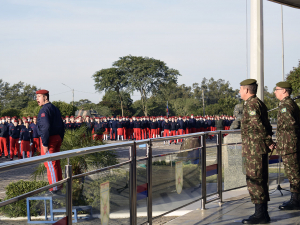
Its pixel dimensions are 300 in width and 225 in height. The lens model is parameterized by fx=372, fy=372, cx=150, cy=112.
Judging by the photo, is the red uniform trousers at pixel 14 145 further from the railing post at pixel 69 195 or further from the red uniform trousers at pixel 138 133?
the railing post at pixel 69 195

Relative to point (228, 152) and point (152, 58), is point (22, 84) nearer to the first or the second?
point (152, 58)

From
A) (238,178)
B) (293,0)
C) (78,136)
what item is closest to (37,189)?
(238,178)

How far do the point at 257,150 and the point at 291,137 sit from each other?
3.53 ft

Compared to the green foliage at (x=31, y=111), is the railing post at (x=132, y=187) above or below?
below

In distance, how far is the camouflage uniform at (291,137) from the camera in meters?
5.48

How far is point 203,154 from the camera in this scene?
5.47 m

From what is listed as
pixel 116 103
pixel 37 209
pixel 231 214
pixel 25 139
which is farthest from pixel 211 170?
pixel 116 103

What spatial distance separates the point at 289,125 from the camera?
5.51 metres


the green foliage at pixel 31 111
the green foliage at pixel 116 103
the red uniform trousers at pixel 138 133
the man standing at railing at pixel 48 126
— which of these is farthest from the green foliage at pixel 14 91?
the man standing at railing at pixel 48 126

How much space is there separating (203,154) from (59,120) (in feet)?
8.48

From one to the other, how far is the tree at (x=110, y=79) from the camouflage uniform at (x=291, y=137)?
194ft

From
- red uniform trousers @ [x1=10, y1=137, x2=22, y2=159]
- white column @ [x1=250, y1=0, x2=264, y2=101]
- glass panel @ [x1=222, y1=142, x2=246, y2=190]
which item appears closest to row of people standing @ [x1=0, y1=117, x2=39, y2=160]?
red uniform trousers @ [x1=10, y1=137, x2=22, y2=159]

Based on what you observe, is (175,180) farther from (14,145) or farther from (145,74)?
(145,74)

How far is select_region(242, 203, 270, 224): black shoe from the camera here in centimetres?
463
